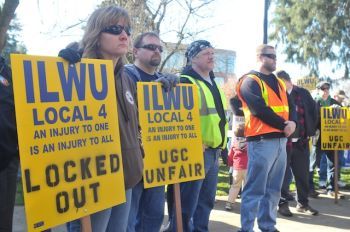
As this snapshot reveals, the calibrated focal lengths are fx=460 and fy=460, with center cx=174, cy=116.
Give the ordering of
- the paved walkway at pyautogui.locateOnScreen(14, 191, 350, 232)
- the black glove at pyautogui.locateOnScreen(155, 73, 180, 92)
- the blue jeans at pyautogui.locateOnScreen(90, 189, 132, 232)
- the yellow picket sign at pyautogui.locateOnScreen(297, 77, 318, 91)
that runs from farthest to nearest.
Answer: the yellow picket sign at pyautogui.locateOnScreen(297, 77, 318, 91) < the paved walkway at pyautogui.locateOnScreen(14, 191, 350, 232) < the black glove at pyautogui.locateOnScreen(155, 73, 180, 92) < the blue jeans at pyautogui.locateOnScreen(90, 189, 132, 232)

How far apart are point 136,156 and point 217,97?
2116 mm

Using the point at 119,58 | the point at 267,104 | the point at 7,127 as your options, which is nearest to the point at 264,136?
the point at 267,104

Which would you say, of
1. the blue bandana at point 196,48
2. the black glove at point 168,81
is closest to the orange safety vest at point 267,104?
the blue bandana at point 196,48

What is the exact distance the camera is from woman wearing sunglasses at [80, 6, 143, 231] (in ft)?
9.05

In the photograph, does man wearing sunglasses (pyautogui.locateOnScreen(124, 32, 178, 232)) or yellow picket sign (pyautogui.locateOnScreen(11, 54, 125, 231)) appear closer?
yellow picket sign (pyautogui.locateOnScreen(11, 54, 125, 231))

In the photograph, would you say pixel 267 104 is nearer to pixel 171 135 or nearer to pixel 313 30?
pixel 171 135

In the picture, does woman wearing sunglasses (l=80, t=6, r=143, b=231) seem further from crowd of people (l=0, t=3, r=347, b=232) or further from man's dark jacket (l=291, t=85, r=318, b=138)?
man's dark jacket (l=291, t=85, r=318, b=138)

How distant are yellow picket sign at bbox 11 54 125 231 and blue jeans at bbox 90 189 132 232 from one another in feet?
0.28

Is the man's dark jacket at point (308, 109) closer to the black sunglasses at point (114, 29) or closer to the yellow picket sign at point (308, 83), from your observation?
the black sunglasses at point (114, 29)

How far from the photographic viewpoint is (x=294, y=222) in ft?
19.9

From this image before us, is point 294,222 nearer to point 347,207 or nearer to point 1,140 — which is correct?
point 347,207

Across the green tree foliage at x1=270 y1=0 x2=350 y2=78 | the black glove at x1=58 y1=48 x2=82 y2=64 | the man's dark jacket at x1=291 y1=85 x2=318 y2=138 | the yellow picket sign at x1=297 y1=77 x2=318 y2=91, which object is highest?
the green tree foliage at x1=270 y1=0 x2=350 y2=78

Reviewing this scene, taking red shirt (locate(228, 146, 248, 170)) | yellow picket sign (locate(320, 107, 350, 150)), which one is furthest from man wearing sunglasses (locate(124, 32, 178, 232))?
yellow picket sign (locate(320, 107, 350, 150))

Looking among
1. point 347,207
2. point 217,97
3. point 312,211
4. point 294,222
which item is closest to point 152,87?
point 217,97
